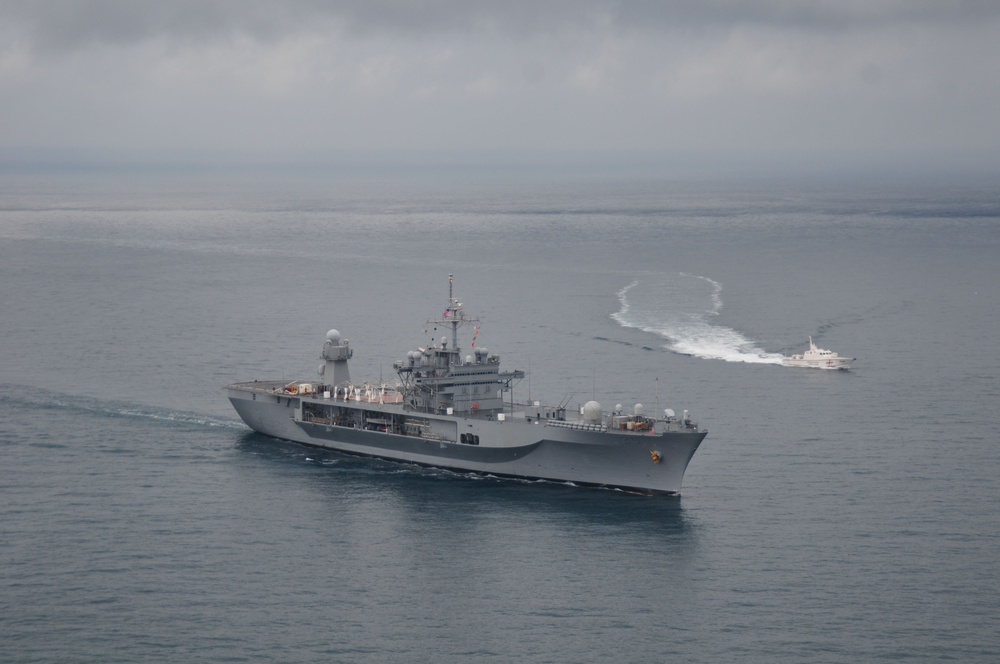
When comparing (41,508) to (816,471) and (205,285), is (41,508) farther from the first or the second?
(205,285)

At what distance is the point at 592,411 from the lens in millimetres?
62719

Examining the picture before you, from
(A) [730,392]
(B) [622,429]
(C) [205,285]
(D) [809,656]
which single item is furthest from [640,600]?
(C) [205,285]

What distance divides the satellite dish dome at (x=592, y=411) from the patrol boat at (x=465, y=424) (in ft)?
0.17

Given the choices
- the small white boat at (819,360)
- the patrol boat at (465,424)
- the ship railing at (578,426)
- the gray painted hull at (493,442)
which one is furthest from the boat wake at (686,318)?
the gray painted hull at (493,442)

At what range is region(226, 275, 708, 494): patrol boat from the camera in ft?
202

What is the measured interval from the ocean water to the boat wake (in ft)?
1.33

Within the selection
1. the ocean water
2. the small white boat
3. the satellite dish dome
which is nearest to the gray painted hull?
the satellite dish dome

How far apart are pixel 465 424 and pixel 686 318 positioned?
135 ft

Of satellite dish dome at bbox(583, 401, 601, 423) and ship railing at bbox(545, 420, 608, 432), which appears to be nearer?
ship railing at bbox(545, 420, 608, 432)

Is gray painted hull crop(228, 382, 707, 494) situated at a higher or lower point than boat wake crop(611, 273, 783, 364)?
lower

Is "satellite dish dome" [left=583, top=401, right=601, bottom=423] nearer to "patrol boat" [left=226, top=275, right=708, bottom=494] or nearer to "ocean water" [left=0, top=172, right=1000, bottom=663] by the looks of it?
"patrol boat" [left=226, top=275, right=708, bottom=494]

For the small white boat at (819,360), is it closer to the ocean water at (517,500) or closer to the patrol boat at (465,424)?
the ocean water at (517,500)

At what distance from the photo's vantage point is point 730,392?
7806 centimetres

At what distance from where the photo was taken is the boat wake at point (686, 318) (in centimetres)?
9012
